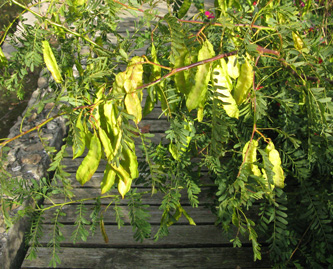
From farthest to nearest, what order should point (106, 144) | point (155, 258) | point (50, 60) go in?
1. point (155, 258)
2. point (50, 60)
3. point (106, 144)

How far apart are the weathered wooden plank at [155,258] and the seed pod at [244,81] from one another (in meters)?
1.31

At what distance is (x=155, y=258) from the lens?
7.61ft

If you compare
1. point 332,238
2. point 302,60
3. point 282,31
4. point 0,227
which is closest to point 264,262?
point 332,238

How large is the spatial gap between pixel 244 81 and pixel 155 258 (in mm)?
1453

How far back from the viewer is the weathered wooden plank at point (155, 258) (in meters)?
2.26

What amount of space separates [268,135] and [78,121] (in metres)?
1.32

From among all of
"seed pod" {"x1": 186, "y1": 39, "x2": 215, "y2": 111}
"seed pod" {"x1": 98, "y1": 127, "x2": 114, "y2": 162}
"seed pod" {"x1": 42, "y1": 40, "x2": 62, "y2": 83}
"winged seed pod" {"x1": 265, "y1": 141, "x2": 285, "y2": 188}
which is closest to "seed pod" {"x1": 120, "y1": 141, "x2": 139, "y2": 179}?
"seed pod" {"x1": 98, "y1": 127, "x2": 114, "y2": 162}

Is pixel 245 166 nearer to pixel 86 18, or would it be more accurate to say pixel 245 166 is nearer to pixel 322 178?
pixel 322 178

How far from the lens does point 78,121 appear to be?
3.68 feet

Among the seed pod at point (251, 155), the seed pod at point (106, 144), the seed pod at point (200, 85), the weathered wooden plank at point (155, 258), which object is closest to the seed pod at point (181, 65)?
the seed pod at point (200, 85)

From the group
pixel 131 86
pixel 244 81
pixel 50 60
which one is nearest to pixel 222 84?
pixel 244 81

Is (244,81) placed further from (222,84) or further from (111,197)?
(111,197)

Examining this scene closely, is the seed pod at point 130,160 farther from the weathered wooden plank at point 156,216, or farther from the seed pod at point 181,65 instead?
the weathered wooden plank at point 156,216

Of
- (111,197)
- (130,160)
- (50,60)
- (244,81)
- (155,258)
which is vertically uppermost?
(50,60)
